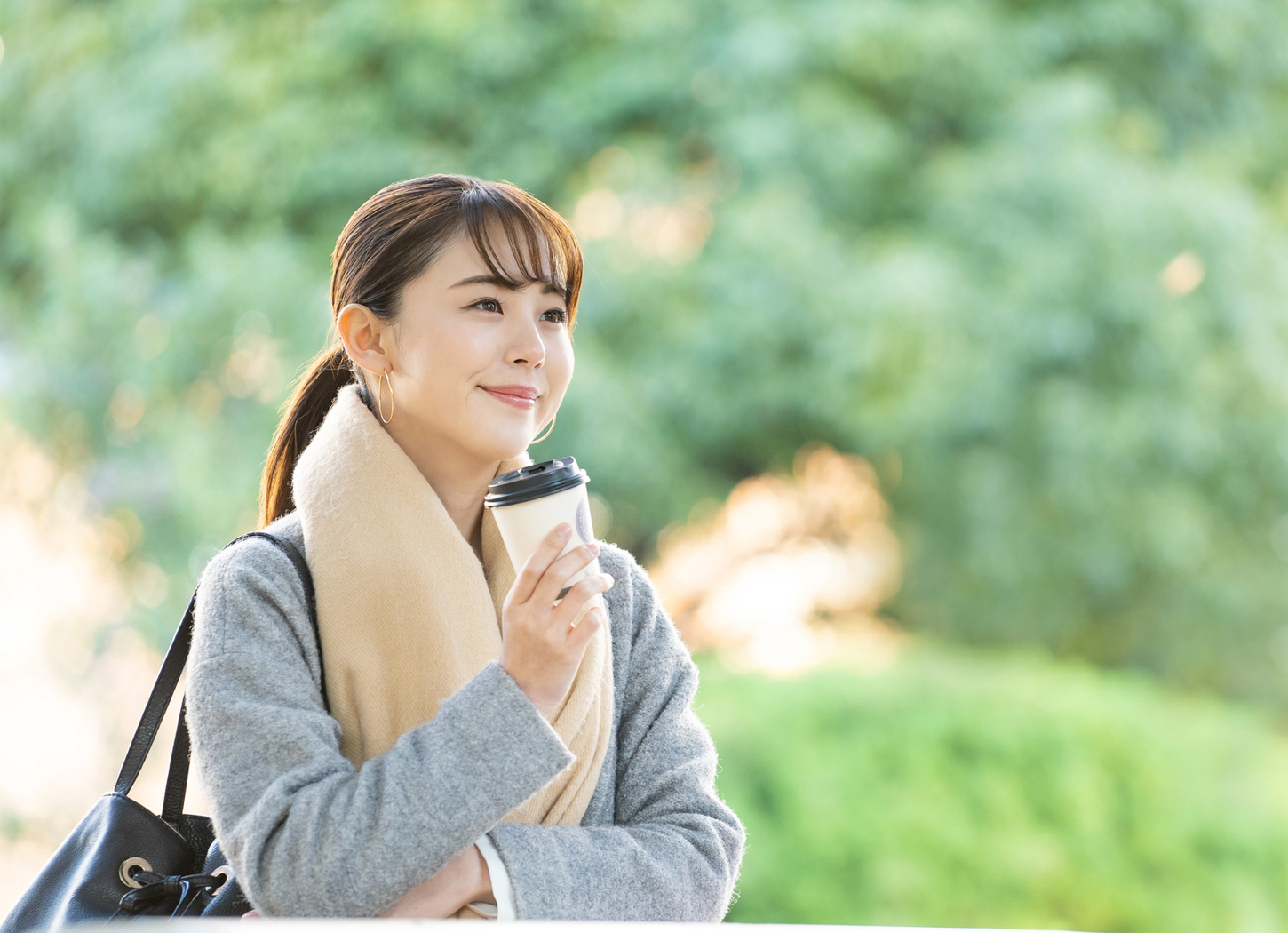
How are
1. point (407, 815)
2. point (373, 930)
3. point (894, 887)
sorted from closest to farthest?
point (373, 930) → point (407, 815) → point (894, 887)

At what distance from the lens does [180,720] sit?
1.20m

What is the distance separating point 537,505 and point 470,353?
0.22 m

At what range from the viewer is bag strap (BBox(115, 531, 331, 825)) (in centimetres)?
121

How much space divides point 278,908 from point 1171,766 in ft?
12.9

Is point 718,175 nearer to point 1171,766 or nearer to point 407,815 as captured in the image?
point 1171,766

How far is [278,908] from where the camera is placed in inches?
41.5

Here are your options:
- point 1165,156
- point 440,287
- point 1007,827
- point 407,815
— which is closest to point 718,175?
point 1165,156

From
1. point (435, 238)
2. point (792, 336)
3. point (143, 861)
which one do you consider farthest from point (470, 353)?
point (792, 336)

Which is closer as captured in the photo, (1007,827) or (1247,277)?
(1007,827)

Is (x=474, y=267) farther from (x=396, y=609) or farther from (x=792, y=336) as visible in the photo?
(x=792, y=336)

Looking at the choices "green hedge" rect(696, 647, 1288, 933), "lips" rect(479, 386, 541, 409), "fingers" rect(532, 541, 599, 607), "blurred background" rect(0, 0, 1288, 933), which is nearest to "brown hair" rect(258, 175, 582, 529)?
"lips" rect(479, 386, 541, 409)

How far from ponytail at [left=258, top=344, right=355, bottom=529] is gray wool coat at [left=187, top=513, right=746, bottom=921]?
0.51ft

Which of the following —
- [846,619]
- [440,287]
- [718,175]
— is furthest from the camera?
[846,619]

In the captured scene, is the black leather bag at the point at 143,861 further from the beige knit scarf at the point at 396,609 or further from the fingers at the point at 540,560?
the fingers at the point at 540,560
